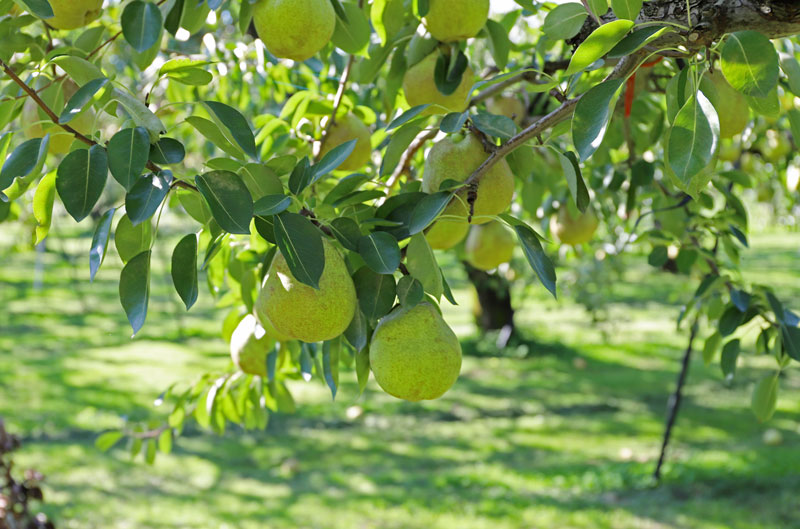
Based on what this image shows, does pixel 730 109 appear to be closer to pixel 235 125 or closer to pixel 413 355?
pixel 413 355

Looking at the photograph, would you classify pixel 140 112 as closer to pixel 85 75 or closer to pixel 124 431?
pixel 85 75

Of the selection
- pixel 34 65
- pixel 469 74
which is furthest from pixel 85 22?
pixel 469 74

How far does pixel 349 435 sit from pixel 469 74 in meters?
3.70

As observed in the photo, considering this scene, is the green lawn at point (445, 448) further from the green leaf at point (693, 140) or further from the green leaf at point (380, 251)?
the green leaf at point (693, 140)

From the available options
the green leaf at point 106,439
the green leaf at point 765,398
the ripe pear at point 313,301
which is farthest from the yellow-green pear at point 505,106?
the green leaf at point 106,439

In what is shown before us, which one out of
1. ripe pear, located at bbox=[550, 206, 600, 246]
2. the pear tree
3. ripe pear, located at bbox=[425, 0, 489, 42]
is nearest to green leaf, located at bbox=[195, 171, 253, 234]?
the pear tree

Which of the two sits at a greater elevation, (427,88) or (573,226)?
(427,88)

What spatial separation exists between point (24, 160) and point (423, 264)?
0.53 m

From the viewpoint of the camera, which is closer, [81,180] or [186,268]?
[81,180]

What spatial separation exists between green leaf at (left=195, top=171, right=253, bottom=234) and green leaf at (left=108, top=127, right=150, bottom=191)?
7 cm

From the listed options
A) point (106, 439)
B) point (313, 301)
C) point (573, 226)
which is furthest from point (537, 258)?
point (106, 439)

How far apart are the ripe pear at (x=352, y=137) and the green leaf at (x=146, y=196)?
0.73 metres

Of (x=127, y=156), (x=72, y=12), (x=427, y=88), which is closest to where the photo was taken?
(x=127, y=156)

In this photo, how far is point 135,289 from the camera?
1.00 meters
